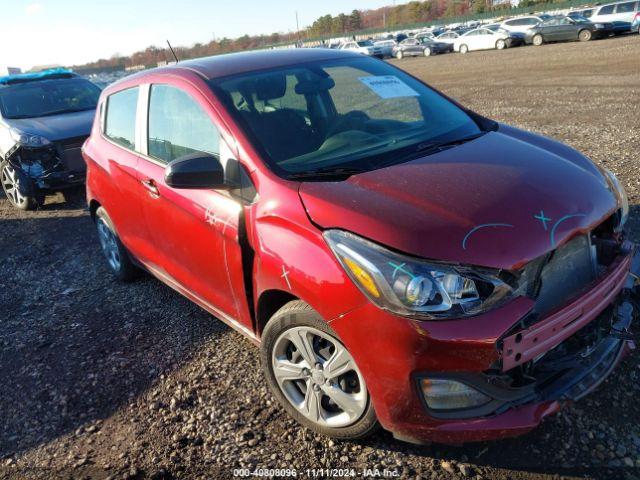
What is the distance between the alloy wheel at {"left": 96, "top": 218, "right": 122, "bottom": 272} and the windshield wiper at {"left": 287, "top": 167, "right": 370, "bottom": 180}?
102 inches

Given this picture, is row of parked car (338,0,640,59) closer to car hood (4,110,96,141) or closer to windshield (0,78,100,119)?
windshield (0,78,100,119)

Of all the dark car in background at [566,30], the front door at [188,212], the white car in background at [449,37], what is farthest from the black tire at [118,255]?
the white car in background at [449,37]

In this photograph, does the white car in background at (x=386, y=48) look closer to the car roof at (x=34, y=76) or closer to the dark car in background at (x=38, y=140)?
the car roof at (x=34, y=76)

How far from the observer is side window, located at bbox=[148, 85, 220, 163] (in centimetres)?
321

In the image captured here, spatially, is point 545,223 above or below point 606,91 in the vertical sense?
above

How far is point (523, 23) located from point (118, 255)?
32.0 meters

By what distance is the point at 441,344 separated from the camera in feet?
7.02

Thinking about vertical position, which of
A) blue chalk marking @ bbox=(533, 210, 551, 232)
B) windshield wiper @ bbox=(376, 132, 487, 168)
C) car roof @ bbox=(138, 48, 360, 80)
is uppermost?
car roof @ bbox=(138, 48, 360, 80)

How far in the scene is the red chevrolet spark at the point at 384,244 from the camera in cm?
220

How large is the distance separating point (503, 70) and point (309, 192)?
1863 cm

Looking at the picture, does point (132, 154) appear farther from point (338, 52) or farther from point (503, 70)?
point (503, 70)

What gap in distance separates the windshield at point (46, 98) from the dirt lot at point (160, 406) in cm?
327

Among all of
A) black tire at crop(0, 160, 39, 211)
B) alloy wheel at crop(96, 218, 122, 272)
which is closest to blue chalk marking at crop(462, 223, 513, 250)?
alloy wheel at crop(96, 218, 122, 272)

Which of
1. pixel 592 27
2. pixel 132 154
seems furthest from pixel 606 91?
pixel 592 27
